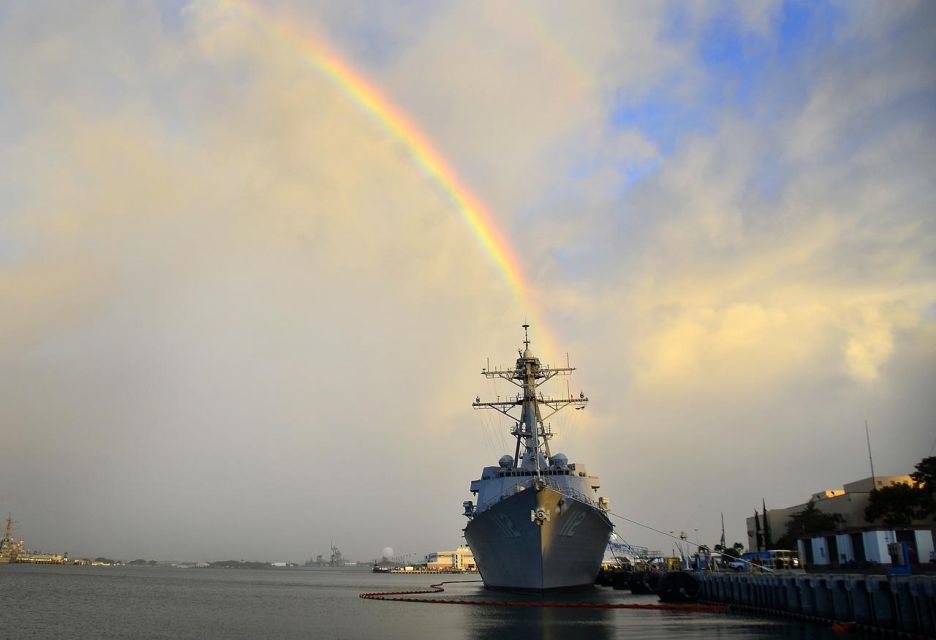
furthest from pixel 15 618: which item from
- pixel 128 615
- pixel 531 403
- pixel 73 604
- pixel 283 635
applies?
pixel 531 403

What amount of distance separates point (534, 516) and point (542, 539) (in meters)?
1.90

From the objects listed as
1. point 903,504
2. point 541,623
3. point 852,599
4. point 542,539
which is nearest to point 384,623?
point 541,623

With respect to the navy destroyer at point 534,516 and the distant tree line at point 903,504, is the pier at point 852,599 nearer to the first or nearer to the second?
the navy destroyer at point 534,516

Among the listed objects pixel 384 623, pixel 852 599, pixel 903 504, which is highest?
pixel 903 504

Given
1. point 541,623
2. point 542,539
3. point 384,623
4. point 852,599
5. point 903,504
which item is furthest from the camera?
point 903,504

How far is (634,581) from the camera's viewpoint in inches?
2357

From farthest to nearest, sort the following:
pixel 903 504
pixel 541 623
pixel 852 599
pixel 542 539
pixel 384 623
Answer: pixel 903 504 < pixel 542 539 < pixel 384 623 < pixel 541 623 < pixel 852 599

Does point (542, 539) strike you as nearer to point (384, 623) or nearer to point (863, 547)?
point (384, 623)

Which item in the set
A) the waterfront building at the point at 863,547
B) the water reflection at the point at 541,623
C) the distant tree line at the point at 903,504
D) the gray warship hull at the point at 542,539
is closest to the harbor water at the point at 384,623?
the water reflection at the point at 541,623

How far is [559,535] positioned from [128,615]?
1016 inches

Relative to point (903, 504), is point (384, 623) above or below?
below

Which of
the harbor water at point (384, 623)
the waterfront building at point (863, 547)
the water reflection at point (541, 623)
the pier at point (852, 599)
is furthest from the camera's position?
the waterfront building at point (863, 547)

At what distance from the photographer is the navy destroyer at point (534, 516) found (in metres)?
39.5

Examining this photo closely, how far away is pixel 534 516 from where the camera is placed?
38.4m
